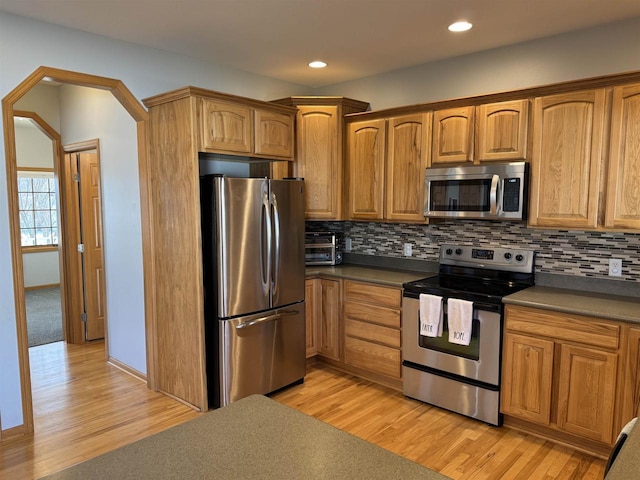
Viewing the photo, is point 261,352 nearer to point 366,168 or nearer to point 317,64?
point 366,168

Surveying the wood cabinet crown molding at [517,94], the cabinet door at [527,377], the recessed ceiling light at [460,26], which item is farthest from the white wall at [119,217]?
the cabinet door at [527,377]

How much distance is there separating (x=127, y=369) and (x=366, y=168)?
108 inches

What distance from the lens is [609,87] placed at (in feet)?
8.91

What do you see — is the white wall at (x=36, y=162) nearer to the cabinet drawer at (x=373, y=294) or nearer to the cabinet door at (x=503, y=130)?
the cabinet drawer at (x=373, y=294)

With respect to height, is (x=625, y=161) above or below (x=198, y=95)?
below

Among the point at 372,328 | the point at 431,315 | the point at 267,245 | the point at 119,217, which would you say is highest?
the point at 119,217

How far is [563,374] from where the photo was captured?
8.94ft

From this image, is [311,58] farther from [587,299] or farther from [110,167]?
[587,299]

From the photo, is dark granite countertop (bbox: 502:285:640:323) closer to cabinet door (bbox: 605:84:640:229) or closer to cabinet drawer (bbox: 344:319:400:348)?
cabinet door (bbox: 605:84:640:229)

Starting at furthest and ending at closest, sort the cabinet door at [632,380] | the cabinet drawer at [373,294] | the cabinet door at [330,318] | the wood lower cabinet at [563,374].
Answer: the cabinet door at [330,318] < the cabinet drawer at [373,294] < the wood lower cabinet at [563,374] < the cabinet door at [632,380]

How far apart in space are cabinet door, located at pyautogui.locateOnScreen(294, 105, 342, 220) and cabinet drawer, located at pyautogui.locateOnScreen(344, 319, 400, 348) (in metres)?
0.96

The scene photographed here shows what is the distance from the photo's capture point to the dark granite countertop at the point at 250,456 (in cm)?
103

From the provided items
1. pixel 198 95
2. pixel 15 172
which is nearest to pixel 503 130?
pixel 198 95

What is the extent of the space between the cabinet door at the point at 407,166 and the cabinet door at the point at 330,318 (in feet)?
2.57
